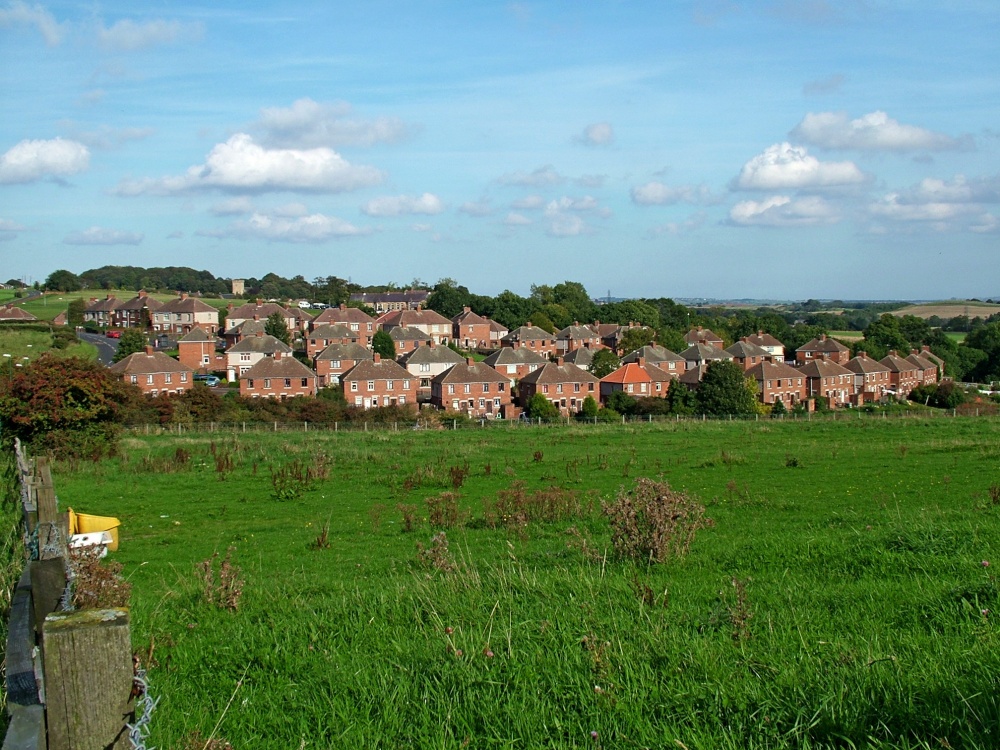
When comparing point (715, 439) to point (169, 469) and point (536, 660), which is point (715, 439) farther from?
point (536, 660)

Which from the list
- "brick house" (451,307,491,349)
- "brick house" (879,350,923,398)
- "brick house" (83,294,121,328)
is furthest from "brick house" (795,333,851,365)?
"brick house" (83,294,121,328)

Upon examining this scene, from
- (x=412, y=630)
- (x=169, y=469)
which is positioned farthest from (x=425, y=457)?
(x=412, y=630)

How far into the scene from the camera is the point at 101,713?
10.4 feet

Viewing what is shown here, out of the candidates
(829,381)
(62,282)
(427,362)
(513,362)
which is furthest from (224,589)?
(62,282)

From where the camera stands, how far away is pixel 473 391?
76562 mm

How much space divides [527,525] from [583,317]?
4798 inches

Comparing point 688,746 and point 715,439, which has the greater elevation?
point 688,746

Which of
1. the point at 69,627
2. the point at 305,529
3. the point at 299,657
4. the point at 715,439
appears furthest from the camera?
the point at 715,439

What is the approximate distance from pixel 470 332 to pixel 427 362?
3138 cm

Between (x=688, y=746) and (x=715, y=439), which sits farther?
(x=715, y=439)

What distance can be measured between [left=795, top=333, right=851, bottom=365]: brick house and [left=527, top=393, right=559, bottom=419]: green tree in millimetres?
42918

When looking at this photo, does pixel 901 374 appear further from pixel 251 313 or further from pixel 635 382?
pixel 251 313

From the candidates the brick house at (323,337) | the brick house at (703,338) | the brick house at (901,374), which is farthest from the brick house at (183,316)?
the brick house at (901,374)

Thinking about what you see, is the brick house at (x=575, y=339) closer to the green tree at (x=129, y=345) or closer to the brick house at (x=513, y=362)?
the brick house at (x=513, y=362)
